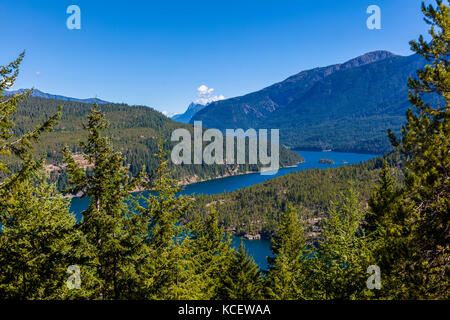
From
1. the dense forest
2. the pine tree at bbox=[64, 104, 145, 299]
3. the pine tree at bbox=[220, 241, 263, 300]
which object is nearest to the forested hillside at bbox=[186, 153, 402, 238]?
the pine tree at bbox=[220, 241, 263, 300]

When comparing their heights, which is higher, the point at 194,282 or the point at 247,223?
the point at 194,282

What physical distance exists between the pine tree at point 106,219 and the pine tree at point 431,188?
11.0 meters

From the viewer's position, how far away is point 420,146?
10.5 meters

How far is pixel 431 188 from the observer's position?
9.48 m

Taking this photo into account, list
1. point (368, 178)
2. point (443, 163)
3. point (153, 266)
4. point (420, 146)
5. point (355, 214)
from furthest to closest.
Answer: point (368, 178), point (355, 214), point (153, 266), point (420, 146), point (443, 163)

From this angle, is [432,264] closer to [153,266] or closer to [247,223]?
[153,266]

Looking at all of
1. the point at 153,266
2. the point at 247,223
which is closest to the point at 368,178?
the point at 247,223

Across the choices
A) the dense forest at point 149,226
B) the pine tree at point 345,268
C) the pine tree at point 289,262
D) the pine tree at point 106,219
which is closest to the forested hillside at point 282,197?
the pine tree at point 289,262

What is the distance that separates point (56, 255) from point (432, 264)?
15533 millimetres

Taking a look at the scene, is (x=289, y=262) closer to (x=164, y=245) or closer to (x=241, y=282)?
(x=241, y=282)

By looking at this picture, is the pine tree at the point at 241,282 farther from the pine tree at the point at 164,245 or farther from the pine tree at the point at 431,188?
the pine tree at the point at 431,188

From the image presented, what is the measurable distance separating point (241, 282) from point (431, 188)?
71.0ft

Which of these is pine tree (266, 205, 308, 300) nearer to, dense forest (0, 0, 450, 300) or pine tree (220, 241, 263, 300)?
pine tree (220, 241, 263, 300)
